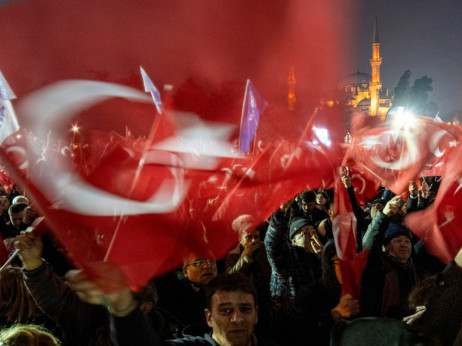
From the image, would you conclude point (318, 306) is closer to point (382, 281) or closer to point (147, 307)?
point (382, 281)

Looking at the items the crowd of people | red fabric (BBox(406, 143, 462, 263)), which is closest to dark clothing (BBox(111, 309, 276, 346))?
the crowd of people

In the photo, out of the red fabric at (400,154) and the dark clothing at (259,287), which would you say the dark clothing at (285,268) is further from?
the red fabric at (400,154)

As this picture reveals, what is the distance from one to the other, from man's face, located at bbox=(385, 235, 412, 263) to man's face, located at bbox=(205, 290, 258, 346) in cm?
179

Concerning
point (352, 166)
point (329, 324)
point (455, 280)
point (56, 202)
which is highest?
point (352, 166)

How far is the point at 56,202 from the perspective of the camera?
9.88 feet

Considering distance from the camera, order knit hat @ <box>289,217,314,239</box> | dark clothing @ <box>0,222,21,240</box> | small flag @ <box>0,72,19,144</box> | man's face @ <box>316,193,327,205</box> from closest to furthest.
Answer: small flag @ <box>0,72,19,144</box> < knit hat @ <box>289,217,314,239</box> < dark clothing @ <box>0,222,21,240</box> < man's face @ <box>316,193,327,205</box>

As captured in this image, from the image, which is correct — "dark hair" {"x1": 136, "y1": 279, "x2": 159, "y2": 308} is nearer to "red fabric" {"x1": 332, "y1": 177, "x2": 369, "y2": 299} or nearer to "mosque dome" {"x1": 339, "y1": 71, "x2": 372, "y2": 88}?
"red fabric" {"x1": 332, "y1": 177, "x2": 369, "y2": 299}

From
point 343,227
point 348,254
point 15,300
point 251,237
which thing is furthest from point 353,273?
point 15,300

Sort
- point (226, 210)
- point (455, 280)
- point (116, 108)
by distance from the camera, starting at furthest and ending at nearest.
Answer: point (116, 108)
point (226, 210)
point (455, 280)

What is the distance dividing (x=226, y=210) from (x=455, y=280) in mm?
3831

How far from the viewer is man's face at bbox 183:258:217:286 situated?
3.35 meters

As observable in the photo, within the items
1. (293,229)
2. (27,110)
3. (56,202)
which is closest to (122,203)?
(56,202)

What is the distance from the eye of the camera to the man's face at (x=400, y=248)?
3.74 metres

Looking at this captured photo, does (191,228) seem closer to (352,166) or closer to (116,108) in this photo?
(352,166)
